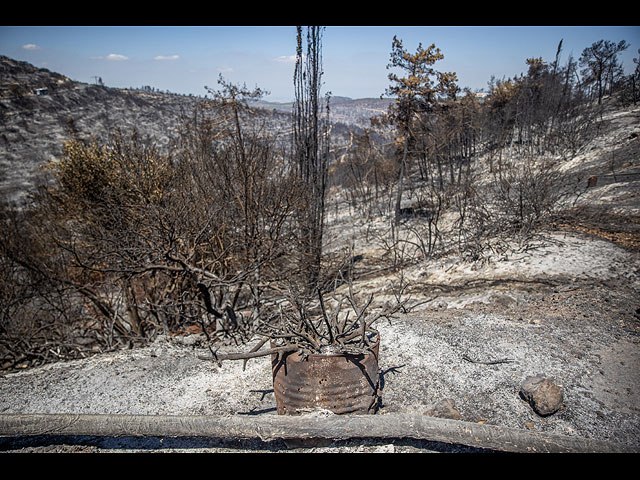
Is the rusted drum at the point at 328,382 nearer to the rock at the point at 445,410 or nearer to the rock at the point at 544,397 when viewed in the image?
the rock at the point at 445,410

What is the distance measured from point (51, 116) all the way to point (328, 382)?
50199 mm

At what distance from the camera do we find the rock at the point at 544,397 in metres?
3.59

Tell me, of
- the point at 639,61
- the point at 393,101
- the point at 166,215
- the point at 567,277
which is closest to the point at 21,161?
the point at 393,101

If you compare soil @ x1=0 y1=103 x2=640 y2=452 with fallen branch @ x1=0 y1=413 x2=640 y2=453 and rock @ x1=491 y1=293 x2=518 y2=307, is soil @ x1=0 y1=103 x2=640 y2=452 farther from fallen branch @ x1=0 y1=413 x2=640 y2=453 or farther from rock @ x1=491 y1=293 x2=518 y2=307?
fallen branch @ x1=0 y1=413 x2=640 y2=453

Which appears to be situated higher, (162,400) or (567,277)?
(567,277)

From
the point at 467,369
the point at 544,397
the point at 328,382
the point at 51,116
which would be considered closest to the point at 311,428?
the point at 328,382

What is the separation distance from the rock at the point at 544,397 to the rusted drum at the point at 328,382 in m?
1.80

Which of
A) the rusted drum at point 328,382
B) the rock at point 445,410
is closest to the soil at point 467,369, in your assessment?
the rock at point 445,410

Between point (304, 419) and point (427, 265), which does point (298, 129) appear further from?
point (304, 419)

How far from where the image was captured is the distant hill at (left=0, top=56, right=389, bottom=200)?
3319 centimetres

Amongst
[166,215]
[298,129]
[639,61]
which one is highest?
[639,61]

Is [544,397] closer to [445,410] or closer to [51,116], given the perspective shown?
[445,410]

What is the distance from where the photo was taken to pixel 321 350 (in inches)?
128
